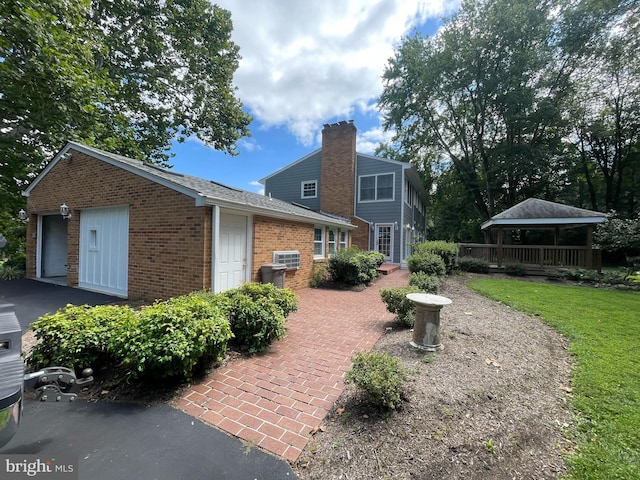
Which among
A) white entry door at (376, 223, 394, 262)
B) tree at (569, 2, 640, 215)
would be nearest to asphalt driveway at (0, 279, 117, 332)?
white entry door at (376, 223, 394, 262)

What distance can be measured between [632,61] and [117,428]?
30137 mm

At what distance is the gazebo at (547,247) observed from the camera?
12914 millimetres

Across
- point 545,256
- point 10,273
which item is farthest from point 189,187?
point 545,256

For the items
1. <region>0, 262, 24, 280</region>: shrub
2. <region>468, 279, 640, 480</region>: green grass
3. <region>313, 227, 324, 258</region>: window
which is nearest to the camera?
<region>468, 279, 640, 480</region>: green grass

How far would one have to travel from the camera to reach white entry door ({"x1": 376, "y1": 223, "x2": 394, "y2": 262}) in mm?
16219

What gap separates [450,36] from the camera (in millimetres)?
19859

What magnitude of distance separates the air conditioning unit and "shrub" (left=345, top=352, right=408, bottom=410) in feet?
18.4

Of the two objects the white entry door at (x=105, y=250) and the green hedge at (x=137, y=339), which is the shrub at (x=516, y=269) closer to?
the green hedge at (x=137, y=339)

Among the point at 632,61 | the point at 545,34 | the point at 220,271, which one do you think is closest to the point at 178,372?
the point at 220,271

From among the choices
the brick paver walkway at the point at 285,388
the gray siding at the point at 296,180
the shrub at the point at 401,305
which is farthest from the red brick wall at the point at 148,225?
the gray siding at the point at 296,180

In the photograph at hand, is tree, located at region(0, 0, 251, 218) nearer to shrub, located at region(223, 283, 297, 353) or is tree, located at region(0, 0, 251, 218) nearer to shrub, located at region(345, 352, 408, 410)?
shrub, located at region(223, 283, 297, 353)

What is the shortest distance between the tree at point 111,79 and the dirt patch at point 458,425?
38.4ft

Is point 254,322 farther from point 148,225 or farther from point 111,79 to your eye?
point 111,79

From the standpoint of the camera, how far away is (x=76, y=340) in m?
3.08
